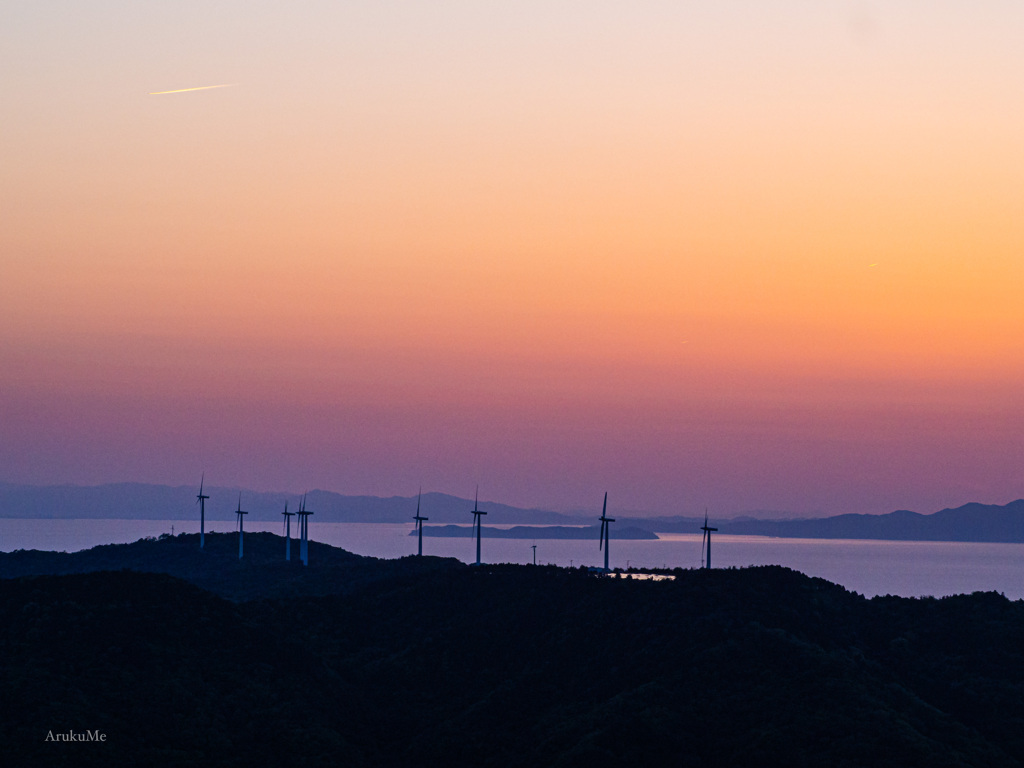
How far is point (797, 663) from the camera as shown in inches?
4190

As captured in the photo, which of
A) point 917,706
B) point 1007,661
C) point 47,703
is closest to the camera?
point 47,703

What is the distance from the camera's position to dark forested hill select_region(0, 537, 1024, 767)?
306 feet

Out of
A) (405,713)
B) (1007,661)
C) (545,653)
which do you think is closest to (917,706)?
(1007,661)

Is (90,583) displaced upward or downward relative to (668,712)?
upward

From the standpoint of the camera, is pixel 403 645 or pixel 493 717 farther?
pixel 403 645

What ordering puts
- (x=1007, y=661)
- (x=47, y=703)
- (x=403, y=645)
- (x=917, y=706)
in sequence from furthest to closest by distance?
(x=403, y=645) → (x=1007, y=661) → (x=917, y=706) → (x=47, y=703)

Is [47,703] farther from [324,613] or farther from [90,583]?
[324,613]

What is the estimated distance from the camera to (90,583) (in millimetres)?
122625

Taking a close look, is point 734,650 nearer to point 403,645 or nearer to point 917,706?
point 917,706

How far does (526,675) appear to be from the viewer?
377 feet

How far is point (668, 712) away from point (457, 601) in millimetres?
47396

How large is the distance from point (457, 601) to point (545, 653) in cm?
2390

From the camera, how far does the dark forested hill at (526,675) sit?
306ft

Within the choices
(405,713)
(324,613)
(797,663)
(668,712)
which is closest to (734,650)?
(797,663)
